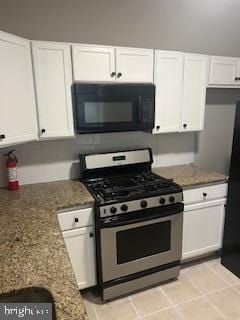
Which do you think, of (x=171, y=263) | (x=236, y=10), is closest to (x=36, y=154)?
(x=171, y=263)

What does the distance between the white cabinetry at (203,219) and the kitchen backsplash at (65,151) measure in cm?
68

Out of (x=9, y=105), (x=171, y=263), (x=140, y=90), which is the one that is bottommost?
(x=171, y=263)

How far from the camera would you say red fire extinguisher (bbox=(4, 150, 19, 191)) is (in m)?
2.11

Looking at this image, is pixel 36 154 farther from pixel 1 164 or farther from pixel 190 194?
→ pixel 190 194

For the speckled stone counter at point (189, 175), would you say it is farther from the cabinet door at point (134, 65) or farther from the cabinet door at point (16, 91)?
the cabinet door at point (16, 91)

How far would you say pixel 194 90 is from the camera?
95.1 inches

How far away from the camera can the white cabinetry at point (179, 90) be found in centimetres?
225

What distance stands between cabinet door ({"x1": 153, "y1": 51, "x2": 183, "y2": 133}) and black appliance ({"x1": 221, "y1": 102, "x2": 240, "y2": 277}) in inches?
22.5

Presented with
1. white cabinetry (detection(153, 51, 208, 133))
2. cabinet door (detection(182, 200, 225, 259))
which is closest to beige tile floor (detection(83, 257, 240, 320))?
cabinet door (detection(182, 200, 225, 259))

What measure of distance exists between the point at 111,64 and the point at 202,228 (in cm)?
183

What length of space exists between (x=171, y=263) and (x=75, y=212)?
1.08 m

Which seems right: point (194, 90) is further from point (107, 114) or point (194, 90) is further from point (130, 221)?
point (130, 221)

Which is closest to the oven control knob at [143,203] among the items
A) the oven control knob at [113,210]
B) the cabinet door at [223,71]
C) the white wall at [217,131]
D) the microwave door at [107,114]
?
the oven control knob at [113,210]

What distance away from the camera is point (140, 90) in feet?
7.04
